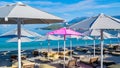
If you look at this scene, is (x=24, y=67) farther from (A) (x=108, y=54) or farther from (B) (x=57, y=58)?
(A) (x=108, y=54)

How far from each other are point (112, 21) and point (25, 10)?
3155mm

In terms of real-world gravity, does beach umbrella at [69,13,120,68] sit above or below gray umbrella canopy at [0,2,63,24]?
below

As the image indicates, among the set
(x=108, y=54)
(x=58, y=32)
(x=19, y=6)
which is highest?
(x=19, y=6)

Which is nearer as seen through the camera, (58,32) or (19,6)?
(19,6)

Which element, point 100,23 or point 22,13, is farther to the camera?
point 100,23

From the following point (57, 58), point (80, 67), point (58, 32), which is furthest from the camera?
point (57, 58)

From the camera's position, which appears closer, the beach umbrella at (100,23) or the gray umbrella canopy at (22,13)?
the gray umbrella canopy at (22,13)

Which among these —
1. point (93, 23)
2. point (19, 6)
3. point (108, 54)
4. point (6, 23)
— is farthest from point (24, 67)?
point (108, 54)

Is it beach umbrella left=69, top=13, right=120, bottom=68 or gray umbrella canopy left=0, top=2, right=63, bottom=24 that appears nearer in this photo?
gray umbrella canopy left=0, top=2, right=63, bottom=24

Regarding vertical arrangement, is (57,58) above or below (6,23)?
below

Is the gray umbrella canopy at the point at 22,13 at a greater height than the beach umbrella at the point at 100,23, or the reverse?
the gray umbrella canopy at the point at 22,13

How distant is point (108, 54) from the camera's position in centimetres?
2031

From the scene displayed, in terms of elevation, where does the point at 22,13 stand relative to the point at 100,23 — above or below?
above

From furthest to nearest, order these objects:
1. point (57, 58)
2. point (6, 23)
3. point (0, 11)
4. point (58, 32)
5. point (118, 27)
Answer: point (57, 58) < point (58, 32) < point (6, 23) < point (118, 27) < point (0, 11)
